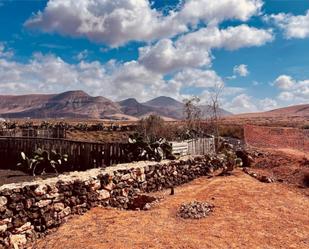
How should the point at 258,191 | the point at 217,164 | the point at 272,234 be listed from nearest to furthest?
the point at 272,234 < the point at 258,191 < the point at 217,164

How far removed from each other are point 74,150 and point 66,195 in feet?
19.5

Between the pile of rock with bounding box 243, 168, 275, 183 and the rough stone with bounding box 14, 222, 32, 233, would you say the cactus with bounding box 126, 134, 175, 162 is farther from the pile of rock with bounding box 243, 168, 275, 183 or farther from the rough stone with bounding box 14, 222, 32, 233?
the rough stone with bounding box 14, 222, 32, 233

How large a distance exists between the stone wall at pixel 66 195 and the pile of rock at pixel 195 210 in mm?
2064

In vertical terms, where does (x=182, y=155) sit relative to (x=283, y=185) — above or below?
above

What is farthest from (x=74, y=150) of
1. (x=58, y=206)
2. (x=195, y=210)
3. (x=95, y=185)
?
(x=195, y=210)

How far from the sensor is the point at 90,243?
7867mm

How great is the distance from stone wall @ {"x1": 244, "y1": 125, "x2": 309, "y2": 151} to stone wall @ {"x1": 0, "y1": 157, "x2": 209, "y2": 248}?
17.4m

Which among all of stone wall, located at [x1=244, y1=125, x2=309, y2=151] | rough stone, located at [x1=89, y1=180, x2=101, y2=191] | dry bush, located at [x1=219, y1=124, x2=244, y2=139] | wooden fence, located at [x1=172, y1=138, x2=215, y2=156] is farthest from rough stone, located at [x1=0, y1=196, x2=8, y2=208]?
dry bush, located at [x1=219, y1=124, x2=244, y2=139]

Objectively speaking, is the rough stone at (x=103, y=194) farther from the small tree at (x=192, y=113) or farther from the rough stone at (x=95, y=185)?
the small tree at (x=192, y=113)

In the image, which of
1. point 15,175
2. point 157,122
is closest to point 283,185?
point 15,175

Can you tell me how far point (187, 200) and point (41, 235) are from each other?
167 inches

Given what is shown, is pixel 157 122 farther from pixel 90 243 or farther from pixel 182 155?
pixel 90 243

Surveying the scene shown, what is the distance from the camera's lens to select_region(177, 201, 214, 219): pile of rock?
962cm

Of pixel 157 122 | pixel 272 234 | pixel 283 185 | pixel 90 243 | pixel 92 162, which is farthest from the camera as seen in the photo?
pixel 157 122
